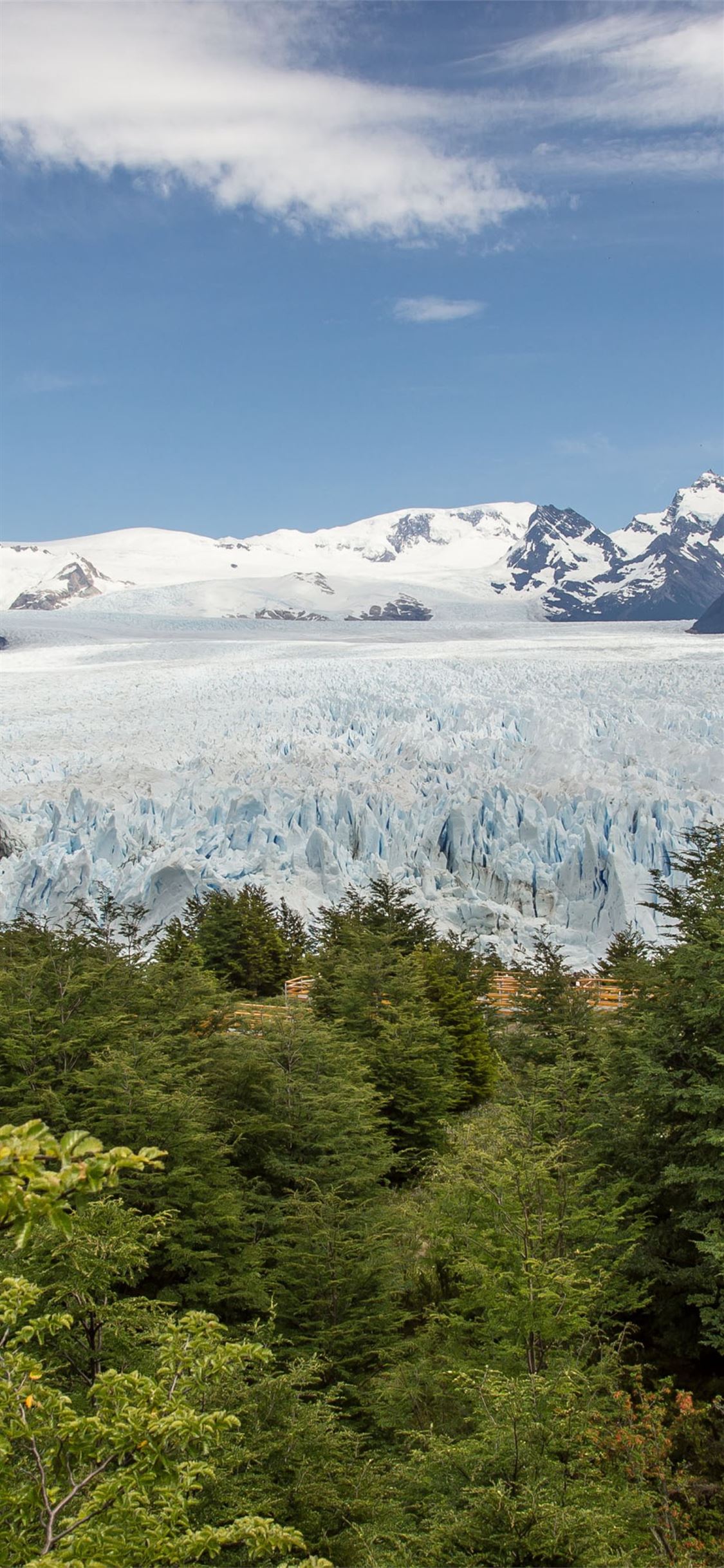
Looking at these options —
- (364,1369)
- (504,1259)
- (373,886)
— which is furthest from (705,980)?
(373,886)

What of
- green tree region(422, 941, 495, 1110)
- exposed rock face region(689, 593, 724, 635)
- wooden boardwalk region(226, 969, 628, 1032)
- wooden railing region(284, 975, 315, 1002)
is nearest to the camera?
wooden boardwalk region(226, 969, 628, 1032)

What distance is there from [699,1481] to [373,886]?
17.6 metres

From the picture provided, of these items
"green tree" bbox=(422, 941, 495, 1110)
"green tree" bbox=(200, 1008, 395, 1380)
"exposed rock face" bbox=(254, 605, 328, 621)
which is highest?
"exposed rock face" bbox=(254, 605, 328, 621)

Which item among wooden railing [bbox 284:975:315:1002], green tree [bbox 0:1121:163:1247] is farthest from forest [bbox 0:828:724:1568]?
wooden railing [bbox 284:975:315:1002]

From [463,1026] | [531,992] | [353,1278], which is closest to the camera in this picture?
[353,1278]

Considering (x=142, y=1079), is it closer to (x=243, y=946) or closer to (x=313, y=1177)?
(x=313, y=1177)

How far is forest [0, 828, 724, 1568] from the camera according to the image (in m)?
4.52

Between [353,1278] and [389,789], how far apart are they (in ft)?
76.4

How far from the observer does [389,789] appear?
32688mm

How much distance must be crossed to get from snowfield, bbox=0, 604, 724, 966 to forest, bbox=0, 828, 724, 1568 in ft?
43.0

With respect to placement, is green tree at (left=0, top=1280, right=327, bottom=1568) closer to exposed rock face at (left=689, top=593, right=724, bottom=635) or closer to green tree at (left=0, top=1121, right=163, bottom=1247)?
green tree at (left=0, top=1121, right=163, bottom=1247)

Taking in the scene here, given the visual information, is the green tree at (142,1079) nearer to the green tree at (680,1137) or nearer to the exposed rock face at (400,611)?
the green tree at (680,1137)

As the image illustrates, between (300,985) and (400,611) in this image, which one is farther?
(400,611)

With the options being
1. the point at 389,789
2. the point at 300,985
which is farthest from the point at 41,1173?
the point at 389,789
